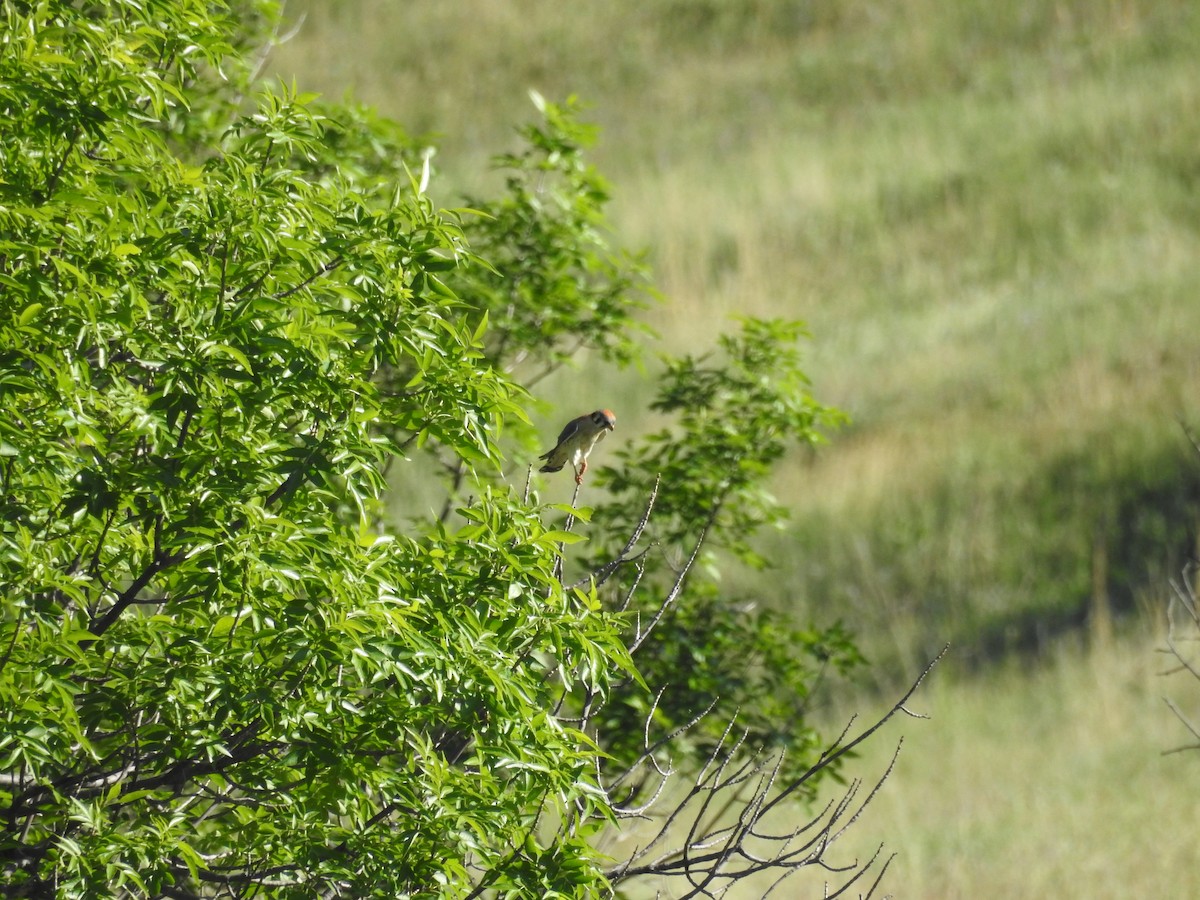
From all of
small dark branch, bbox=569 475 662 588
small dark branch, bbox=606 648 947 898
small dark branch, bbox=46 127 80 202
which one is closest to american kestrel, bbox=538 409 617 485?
small dark branch, bbox=606 648 947 898

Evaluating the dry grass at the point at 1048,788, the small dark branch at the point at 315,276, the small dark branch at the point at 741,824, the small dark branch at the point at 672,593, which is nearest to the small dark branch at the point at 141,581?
the small dark branch at the point at 315,276

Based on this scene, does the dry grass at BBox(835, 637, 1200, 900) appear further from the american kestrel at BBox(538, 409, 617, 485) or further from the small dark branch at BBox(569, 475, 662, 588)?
the small dark branch at BBox(569, 475, 662, 588)

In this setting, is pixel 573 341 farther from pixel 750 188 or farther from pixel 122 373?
pixel 122 373

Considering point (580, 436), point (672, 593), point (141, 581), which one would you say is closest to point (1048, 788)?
point (580, 436)

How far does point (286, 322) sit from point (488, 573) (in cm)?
106

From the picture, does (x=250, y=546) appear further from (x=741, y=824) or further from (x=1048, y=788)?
(x=1048, y=788)

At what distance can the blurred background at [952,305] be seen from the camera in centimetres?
1764

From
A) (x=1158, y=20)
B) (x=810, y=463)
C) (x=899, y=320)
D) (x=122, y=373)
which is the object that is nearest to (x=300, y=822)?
(x=122, y=373)

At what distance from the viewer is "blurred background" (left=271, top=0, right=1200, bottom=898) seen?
695 inches

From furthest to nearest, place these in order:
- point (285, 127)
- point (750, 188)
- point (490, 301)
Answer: point (750, 188), point (490, 301), point (285, 127)

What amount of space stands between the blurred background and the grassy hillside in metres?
0.08

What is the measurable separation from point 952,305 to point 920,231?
13.3 ft

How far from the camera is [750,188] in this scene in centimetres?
3809

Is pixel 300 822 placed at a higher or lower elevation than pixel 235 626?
lower
